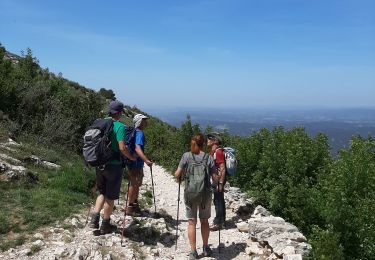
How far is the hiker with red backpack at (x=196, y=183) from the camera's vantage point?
7750 mm

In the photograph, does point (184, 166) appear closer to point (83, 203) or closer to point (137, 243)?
point (137, 243)

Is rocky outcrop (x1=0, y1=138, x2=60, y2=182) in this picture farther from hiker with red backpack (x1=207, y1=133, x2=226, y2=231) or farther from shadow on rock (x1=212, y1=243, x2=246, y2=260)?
shadow on rock (x1=212, y1=243, x2=246, y2=260)

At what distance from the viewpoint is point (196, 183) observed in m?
7.74

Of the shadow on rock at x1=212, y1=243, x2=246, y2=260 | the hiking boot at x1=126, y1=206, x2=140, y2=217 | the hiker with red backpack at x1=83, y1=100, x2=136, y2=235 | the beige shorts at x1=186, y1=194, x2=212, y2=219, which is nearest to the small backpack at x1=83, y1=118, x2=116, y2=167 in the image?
the hiker with red backpack at x1=83, y1=100, x2=136, y2=235

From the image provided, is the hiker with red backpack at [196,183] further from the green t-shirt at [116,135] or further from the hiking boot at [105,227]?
the hiking boot at [105,227]

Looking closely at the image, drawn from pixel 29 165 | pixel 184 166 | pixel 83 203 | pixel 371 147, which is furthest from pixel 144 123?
pixel 371 147

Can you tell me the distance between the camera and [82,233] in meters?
8.09

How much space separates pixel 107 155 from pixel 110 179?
522 mm

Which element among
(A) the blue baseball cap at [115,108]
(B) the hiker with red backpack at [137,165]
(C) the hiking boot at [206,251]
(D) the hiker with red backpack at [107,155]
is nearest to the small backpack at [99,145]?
(D) the hiker with red backpack at [107,155]

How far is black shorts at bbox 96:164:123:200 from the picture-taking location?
7.89 m

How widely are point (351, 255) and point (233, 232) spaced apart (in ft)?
9.15

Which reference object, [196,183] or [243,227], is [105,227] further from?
[243,227]

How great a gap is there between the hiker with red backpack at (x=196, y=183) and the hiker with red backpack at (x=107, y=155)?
3.92 ft

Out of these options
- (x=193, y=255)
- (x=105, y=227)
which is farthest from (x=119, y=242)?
(x=193, y=255)
